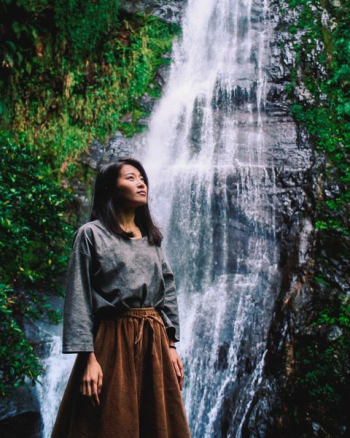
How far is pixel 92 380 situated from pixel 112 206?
32.8 inches

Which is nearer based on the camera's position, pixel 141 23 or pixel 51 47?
pixel 51 47

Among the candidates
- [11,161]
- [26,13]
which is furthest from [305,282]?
[26,13]

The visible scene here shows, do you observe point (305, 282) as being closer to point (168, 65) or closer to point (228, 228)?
point (228, 228)

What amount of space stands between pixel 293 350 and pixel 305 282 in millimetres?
935

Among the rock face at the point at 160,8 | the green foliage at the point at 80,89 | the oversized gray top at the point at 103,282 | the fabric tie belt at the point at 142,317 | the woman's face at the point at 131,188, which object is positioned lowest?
the fabric tie belt at the point at 142,317

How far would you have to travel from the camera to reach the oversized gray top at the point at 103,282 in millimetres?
1783

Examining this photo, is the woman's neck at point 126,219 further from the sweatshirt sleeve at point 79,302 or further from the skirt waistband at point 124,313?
the skirt waistband at point 124,313

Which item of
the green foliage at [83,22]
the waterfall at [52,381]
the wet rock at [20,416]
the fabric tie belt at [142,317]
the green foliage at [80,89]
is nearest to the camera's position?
the fabric tie belt at [142,317]

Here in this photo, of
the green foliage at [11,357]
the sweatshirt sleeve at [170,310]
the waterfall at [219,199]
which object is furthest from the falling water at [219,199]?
the sweatshirt sleeve at [170,310]

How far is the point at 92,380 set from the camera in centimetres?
171

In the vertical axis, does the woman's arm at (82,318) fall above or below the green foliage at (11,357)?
above

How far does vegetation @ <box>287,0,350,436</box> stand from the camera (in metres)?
4.43

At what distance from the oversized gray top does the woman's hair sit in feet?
0.19

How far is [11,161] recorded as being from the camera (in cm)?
494
